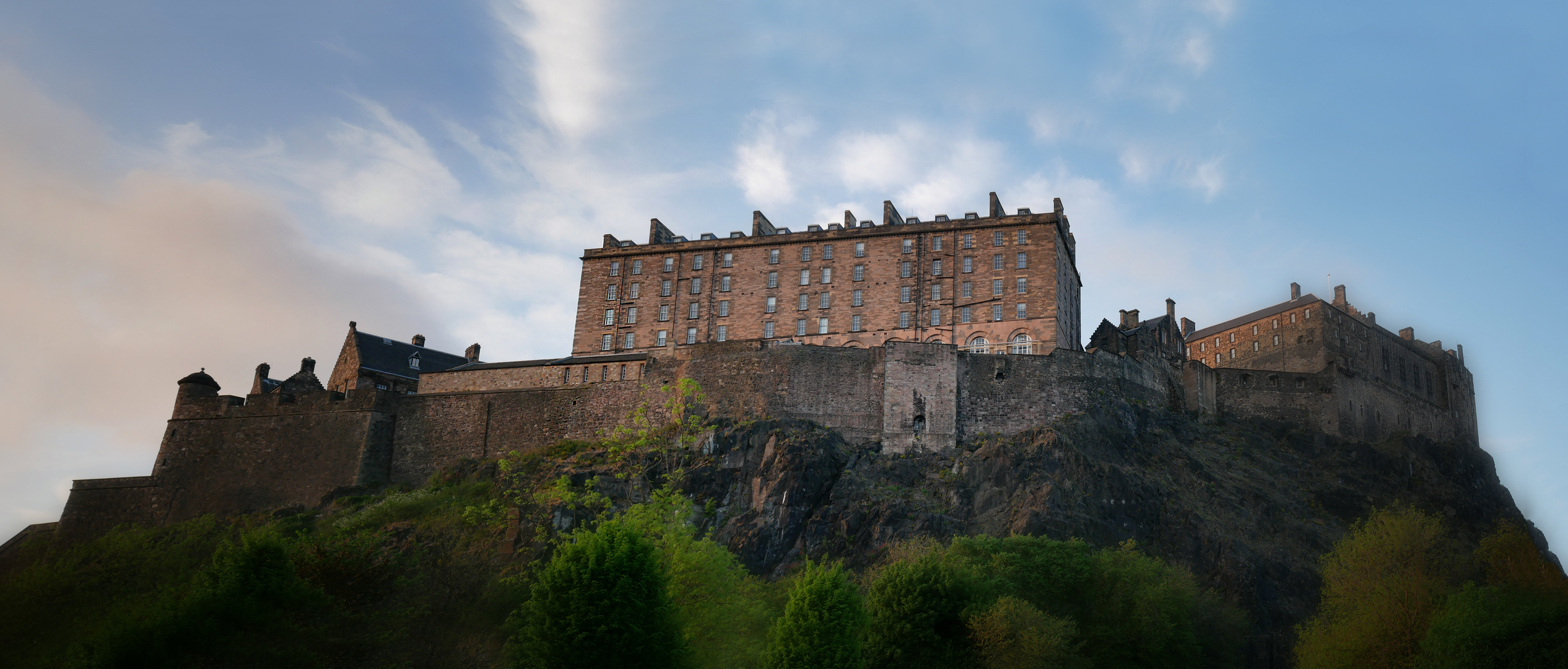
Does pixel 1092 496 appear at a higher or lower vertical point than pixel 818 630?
higher

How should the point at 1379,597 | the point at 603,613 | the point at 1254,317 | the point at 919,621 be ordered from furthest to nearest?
1. the point at 1254,317
2. the point at 1379,597
3. the point at 919,621
4. the point at 603,613

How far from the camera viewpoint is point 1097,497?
50375 mm

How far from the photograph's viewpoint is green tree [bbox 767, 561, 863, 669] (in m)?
34.9

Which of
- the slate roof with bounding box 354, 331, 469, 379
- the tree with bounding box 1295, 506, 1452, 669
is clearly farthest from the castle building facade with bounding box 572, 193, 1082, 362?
the tree with bounding box 1295, 506, 1452, 669

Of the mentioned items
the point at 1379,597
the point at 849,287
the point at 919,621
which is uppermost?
the point at 849,287

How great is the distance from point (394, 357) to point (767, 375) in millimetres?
24921

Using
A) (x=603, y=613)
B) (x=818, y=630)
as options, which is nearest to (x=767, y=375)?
(x=818, y=630)

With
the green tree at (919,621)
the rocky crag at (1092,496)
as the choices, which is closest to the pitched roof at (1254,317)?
the rocky crag at (1092,496)

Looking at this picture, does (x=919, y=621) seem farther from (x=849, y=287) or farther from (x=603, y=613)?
(x=849, y=287)

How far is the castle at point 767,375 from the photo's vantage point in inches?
2199

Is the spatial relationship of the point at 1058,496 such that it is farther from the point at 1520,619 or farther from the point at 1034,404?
the point at 1520,619

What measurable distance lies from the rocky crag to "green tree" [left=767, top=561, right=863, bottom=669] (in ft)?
37.7

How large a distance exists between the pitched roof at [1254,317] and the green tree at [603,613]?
5780 cm

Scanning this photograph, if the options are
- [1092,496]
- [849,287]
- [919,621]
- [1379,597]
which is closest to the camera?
[919,621]
